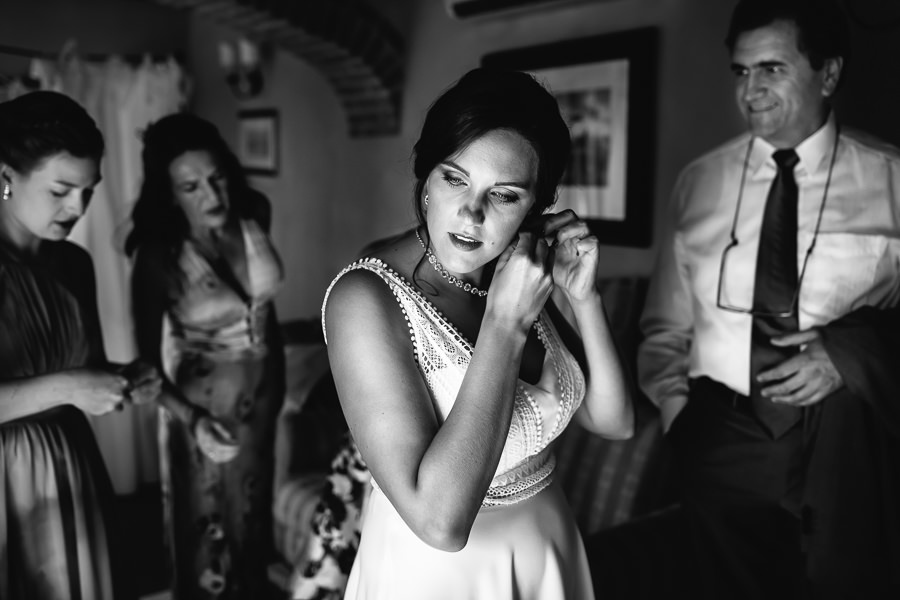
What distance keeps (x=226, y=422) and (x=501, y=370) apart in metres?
1.28

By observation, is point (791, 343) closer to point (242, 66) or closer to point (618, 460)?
point (618, 460)

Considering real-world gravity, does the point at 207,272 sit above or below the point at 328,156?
below

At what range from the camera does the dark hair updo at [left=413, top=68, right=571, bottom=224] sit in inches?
46.9

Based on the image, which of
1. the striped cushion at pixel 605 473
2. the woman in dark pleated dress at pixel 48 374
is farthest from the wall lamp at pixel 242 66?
the woman in dark pleated dress at pixel 48 374

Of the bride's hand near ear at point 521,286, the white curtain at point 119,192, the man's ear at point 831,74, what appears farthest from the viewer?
the white curtain at point 119,192

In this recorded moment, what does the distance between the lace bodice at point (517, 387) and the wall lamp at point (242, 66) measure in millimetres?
4030

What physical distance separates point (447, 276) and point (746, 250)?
880mm

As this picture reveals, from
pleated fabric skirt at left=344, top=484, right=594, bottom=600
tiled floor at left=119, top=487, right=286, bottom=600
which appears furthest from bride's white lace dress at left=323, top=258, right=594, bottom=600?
tiled floor at left=119, top=487, right=286, bottom=600

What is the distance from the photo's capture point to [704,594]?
1.93 meters

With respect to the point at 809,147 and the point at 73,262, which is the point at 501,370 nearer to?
the point at 73,262

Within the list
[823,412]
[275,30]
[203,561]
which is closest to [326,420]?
[203,561]

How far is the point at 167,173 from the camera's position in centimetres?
198

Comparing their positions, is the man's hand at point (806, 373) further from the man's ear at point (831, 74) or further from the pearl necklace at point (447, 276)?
the pearl necklace at point (447, 276)

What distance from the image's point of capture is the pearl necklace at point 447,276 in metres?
1.32
